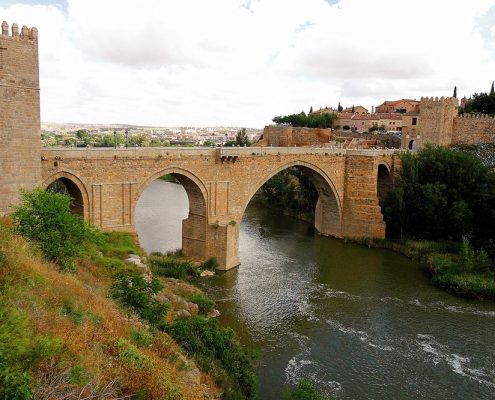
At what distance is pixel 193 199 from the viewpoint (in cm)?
2181

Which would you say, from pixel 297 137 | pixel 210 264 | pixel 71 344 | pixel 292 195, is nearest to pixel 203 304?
pixel 210 264

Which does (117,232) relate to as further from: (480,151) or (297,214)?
(480,151)

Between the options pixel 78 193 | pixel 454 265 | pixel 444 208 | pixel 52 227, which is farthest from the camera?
pixel 444 208

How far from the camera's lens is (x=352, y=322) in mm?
16578

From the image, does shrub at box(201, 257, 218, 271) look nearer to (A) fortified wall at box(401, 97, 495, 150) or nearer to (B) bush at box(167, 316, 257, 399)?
(B) bush at box(167, 316, 257, 399)

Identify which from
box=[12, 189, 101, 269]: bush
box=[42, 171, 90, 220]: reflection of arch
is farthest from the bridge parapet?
box=[12, 189, 101, 269]: bush

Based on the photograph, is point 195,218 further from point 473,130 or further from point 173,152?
point 473,130

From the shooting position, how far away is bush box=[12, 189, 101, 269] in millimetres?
11031

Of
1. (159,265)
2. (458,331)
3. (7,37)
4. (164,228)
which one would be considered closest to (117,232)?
(159,265)

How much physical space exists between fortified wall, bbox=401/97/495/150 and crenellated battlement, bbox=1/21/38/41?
89.6 ft

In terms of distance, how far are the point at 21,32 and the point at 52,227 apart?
20.7 feet

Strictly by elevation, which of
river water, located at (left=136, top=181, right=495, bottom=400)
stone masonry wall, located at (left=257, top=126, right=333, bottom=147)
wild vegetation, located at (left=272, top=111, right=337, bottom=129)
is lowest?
river water, located at (left=136, top=181, right=495, bottom=400)

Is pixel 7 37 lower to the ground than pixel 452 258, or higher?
higher

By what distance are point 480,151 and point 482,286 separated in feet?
49.7
